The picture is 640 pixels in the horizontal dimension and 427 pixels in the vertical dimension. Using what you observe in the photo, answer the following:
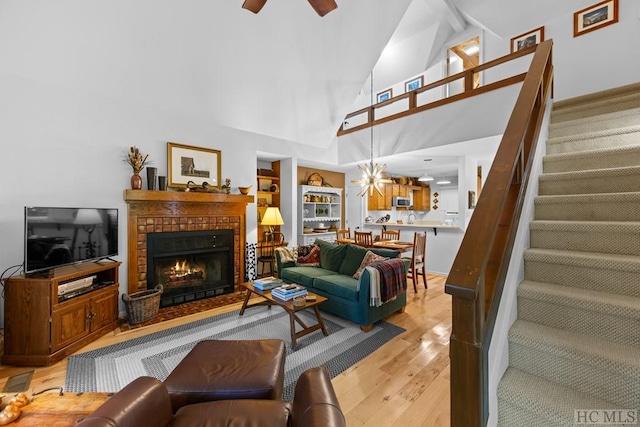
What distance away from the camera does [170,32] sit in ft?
10.1

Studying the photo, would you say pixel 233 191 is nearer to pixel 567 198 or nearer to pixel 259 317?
pixel 259 317

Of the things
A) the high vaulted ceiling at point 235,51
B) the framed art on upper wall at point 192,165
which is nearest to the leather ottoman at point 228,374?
the framed art on upper wall at point 192,165

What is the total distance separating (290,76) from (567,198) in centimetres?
371

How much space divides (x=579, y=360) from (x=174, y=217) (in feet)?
13.6

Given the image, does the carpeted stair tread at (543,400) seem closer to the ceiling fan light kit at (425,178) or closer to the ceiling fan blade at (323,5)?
the ceiling fan blade at (323,5)

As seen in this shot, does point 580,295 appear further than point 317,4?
No

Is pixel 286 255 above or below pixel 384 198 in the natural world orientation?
below

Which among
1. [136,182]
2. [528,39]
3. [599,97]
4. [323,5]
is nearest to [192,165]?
[136,182]

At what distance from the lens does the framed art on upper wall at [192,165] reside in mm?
3836

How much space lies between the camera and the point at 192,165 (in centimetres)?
403

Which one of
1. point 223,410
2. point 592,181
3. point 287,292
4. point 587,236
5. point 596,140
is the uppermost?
point 596,140

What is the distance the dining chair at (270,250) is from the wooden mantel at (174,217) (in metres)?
0.73

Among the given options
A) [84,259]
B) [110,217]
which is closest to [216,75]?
[110,217]

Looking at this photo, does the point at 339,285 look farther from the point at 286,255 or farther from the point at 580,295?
the point at 580,295
